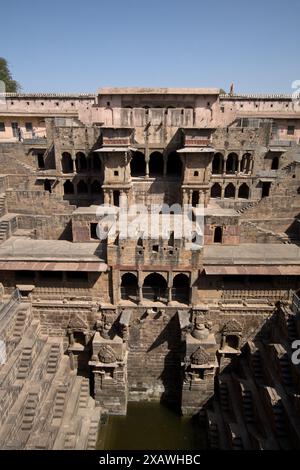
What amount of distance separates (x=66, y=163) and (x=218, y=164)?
13.2m

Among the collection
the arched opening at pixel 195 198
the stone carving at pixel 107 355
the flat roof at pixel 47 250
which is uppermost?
the arched opening at pixel 195 198

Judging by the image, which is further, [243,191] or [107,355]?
[243,191]

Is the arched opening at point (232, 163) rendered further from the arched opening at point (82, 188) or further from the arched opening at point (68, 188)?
the arched opening at point (68, 188)

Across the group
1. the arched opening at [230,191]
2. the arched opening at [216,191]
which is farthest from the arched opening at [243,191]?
the arched opening at [216,191]

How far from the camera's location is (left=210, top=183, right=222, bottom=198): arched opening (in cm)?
2792

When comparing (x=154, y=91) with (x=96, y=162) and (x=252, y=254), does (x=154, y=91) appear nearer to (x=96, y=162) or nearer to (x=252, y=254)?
(x=96, y=162)

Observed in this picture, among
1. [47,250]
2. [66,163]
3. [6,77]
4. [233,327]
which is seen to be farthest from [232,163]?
[6,77]

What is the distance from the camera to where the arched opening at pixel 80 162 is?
2689 cm

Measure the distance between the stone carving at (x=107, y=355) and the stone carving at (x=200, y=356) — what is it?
4415mm

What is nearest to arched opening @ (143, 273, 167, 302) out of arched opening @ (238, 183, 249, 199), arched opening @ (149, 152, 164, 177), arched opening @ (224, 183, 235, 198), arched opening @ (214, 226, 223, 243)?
arched opening @ (214, 226, 223, 243)

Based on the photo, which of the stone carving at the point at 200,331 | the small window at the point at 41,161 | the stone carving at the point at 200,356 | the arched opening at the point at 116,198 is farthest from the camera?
the small window at the point at 41,161

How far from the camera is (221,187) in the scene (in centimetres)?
2748

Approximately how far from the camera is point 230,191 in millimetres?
28172
